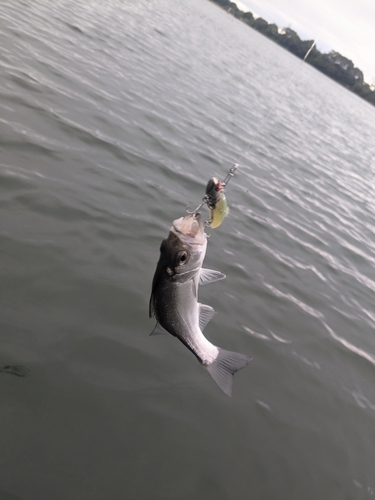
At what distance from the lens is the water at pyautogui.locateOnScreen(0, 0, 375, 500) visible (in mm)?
3635

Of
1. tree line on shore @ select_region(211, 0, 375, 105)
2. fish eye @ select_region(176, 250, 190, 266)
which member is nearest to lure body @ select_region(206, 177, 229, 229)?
fish eye @ select_region(176, 250, 190, 266)

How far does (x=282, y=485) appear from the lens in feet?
13.1

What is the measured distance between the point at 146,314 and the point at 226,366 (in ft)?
6.61

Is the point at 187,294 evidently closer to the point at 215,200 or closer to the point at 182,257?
the point at 182,257

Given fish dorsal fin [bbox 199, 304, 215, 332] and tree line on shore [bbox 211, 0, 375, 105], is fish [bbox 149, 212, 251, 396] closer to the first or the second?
fish dorsal fin [bbox 199, 304, 215, 332]

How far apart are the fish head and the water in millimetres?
1871

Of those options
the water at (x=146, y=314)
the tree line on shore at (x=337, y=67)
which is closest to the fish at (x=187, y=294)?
the water at (x=146, y=314)

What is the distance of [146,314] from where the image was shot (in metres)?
4.93

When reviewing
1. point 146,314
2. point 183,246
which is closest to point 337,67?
point 146,314

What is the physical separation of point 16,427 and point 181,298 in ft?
5.94

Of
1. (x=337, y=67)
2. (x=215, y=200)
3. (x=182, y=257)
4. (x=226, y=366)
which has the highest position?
(x=337, y=67)

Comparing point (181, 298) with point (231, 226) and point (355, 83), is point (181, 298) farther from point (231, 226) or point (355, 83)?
point (355, 83)

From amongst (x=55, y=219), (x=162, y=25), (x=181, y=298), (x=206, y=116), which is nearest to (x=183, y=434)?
(x=181, y=298)

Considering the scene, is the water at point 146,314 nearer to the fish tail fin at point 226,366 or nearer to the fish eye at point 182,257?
the fish tail fin at point 226,366
